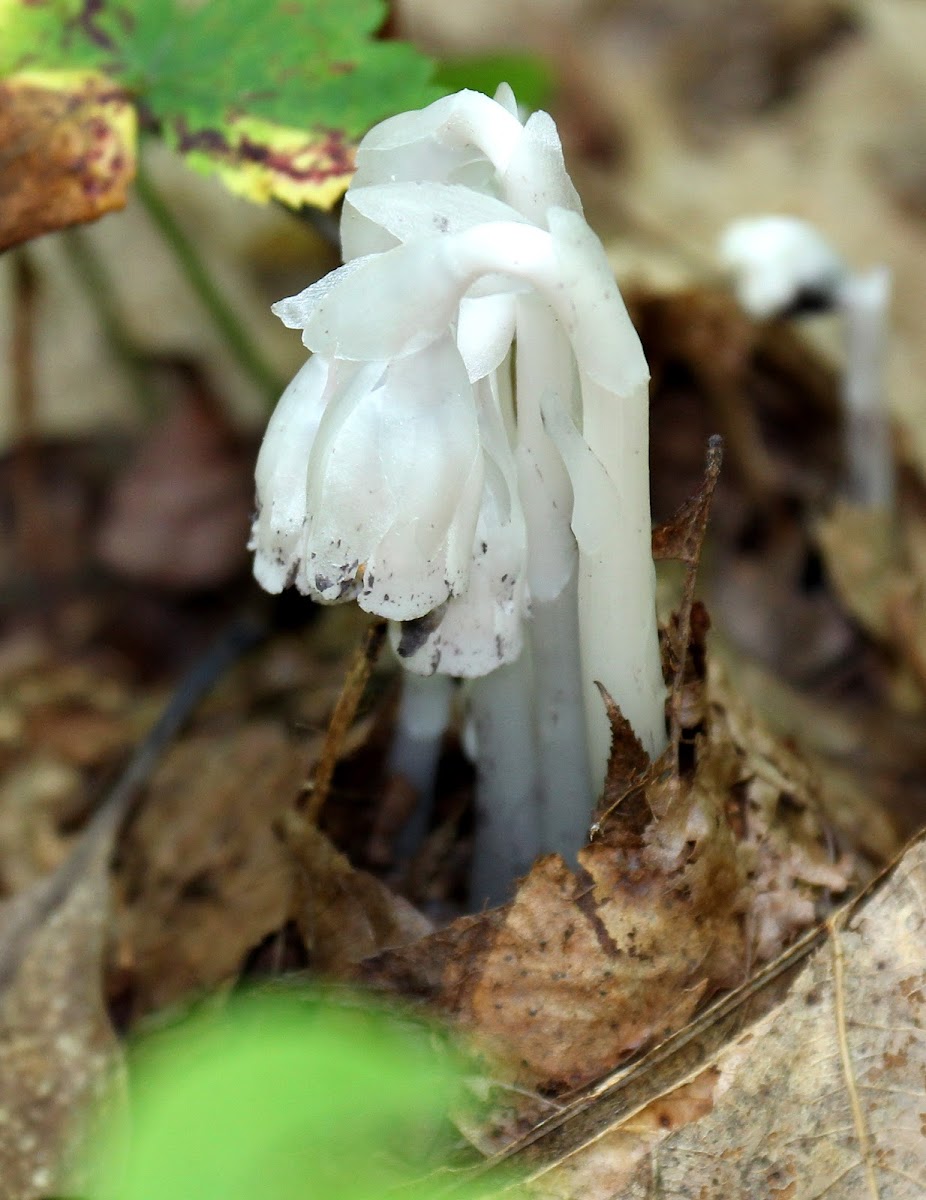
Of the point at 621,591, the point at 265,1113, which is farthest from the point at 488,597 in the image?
the point at 265,1113

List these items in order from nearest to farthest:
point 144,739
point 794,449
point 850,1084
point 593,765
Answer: point 850,1084 < point 593,765 < point 144,739 < point 794,449

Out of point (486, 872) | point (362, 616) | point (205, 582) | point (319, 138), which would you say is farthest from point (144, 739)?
point (319, 138)

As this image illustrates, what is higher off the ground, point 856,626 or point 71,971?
point 71,971

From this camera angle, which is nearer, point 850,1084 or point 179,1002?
point 850,1084

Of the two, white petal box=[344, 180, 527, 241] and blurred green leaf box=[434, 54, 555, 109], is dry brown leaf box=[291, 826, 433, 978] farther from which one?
blurred green leaf box=[434, 54, 555, 109]

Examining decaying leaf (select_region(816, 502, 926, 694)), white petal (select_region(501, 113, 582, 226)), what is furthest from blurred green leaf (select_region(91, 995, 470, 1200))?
decaying leaf (select_region(816, 502, 926, 694))

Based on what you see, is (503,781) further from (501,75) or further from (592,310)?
(501,75)

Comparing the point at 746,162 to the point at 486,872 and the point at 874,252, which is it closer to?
the point at 874,252
